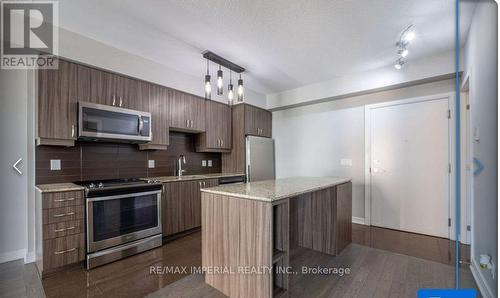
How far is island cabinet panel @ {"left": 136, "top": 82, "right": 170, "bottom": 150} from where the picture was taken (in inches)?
117

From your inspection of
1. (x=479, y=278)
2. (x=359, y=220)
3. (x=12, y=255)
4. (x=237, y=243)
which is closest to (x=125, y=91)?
(x=12, y=255)

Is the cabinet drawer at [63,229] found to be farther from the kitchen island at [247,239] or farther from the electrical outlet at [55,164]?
the kitchen island at [247,239]

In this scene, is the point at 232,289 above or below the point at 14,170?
below

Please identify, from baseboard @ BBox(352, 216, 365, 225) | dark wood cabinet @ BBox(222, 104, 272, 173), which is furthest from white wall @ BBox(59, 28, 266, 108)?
baseboard @ BBox(352, 216, 365, 225)

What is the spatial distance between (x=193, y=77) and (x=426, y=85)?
3494 mm

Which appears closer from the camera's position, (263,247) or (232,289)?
(263,247)

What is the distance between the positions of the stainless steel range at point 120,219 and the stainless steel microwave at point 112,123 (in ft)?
1.89

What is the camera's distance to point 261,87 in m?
4.17

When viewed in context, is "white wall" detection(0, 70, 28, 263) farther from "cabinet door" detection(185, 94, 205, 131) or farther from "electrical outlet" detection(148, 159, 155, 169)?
"cabinet door" detection(185, 94, 205, 131)

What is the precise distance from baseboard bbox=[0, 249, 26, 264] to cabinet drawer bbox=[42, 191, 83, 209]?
3.01 ft

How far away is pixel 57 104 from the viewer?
2.28 meters

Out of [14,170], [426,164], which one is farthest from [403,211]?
[14,170]

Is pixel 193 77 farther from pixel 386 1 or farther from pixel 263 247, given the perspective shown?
pixel 263 247

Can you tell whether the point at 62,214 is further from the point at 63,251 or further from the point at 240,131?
the point at 240,131
